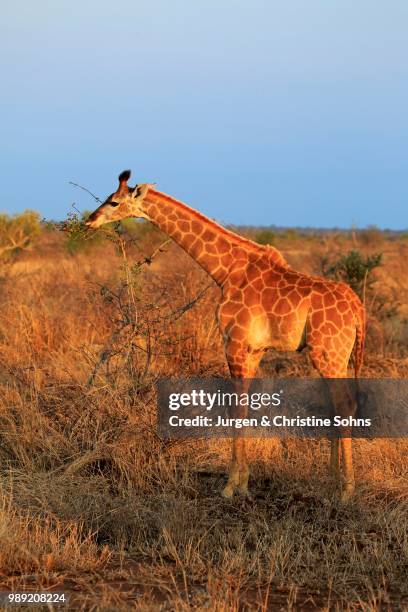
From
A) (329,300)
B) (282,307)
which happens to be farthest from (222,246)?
(329,300)

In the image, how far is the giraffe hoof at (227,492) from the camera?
6602 mm

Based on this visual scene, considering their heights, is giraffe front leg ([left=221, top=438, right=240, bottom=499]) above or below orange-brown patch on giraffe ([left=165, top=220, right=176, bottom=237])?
below

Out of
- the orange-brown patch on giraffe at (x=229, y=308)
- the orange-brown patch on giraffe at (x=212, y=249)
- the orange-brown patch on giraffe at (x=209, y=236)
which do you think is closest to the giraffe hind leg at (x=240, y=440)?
the orange-brown patch on giraffe at (x=229, y=308)

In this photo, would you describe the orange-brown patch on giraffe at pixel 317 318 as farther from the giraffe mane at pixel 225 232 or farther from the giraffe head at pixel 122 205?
the giraffe head at pixel 122 205

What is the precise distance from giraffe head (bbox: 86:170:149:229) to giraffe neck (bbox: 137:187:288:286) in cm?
6

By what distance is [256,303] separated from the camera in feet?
22.1

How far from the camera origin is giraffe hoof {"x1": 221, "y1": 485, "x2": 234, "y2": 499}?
6.60 metres

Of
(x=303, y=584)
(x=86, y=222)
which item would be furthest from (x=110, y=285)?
(x=303, y=584)

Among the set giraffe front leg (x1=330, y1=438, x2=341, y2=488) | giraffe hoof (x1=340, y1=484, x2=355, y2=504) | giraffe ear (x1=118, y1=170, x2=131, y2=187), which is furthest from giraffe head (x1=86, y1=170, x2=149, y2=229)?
giraffe hoof (x1=340, y1=484, x2=355, y2=504)

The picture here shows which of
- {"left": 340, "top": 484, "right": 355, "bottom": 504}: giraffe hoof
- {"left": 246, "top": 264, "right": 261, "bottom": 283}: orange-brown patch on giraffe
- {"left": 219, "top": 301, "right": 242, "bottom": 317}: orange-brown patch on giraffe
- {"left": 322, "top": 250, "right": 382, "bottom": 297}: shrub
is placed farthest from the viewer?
{"left": 322, "top": 250, "right": 382, "bottom": 297}: shrub

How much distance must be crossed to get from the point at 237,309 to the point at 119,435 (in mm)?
1435

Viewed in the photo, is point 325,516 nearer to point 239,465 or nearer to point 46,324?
point 239,465

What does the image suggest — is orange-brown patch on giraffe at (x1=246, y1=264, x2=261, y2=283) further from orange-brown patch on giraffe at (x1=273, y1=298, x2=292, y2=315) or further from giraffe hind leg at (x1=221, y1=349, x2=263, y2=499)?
giraffe hind leg at (x1=221, y1=349, x2=263, y2=499)

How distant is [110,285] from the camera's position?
13.1m
